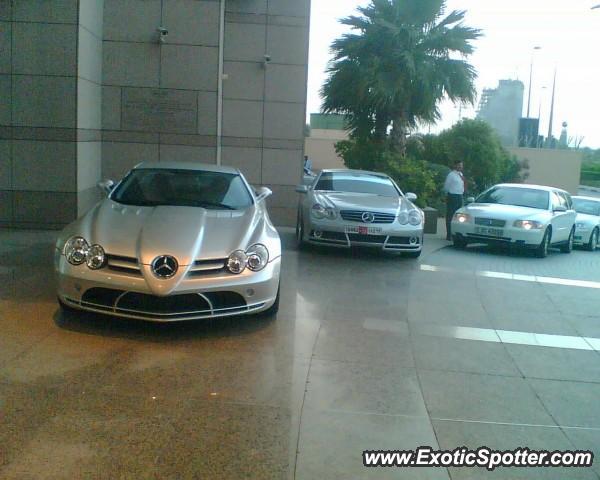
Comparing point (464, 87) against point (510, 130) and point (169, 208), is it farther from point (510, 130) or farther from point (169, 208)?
point (510, 130)

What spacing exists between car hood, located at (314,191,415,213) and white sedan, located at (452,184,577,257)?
7.54 feet

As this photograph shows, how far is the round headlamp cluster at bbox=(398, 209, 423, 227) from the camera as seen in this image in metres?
11.3

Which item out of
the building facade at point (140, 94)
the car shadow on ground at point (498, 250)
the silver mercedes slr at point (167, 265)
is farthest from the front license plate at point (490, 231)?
the silver mercedes slr at point (167, 265)

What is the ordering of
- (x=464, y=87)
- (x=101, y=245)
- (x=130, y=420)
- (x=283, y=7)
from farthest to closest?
(x=464, y=87) < (x=283, y=7) < (x=101, y=245) < (x=130, y=420)

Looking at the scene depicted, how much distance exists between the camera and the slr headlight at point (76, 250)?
21.2 feet

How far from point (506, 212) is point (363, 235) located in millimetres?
3959

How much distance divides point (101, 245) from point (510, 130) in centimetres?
5412

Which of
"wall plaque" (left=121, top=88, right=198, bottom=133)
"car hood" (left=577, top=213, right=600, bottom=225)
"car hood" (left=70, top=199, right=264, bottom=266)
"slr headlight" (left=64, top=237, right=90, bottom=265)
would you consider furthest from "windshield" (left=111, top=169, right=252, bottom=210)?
"car hood" (left=577, top=213, right=600, bottom=225)

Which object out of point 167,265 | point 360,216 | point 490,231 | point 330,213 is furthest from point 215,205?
point 490,231

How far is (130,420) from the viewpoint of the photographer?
4785 millimetres

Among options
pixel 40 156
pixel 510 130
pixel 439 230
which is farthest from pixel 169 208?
pixel 510 130

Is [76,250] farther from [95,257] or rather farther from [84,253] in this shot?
[95,257]

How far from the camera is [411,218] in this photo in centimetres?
1143

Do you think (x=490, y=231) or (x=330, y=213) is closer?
(x=330, y=213)
